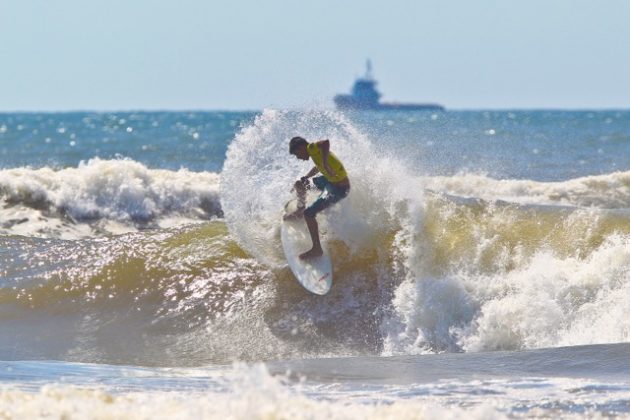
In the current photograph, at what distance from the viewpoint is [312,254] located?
→ 12.0 metres

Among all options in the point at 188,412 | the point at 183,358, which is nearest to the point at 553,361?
the point at 183,358

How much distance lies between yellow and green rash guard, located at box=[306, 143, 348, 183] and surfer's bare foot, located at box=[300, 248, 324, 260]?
0.80m

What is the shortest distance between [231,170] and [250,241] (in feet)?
2.97

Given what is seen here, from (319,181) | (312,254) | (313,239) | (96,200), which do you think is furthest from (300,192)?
(96,200)

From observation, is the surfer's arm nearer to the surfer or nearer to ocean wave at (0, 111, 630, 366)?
the surfer

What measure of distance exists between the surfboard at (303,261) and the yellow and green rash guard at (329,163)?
31.4 inches

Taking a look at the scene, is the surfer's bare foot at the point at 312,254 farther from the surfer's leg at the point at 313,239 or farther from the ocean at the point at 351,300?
the ocean at the point at 351,300

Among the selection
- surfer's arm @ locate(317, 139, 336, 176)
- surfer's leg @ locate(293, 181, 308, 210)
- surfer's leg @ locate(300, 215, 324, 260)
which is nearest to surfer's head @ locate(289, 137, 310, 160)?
surfer's arm @ locate(317, 139, 336, 176)

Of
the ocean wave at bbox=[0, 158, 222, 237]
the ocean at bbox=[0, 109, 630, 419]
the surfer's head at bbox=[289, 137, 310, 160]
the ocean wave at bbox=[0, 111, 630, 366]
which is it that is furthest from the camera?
the ocean wave at bbox=[0, 158, 222, 237]

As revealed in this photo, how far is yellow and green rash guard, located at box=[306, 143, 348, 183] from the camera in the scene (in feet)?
37.1

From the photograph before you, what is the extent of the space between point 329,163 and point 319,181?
1.08 feet

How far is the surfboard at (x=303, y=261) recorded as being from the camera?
11.9 m

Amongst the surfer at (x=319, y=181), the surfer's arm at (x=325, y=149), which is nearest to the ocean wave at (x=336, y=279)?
the surfer at (x=319, y=181)

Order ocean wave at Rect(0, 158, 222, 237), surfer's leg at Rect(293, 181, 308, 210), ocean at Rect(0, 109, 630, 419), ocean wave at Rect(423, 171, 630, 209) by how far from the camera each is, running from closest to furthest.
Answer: ocean at Rect(0, 109, 630, 419) < surfer's leg at Rect(293, 181, 308, 210) < ocean wave at Rect(0, 158, 222, 237) < ocean wave at Rect(423, 171, 630, 209)
